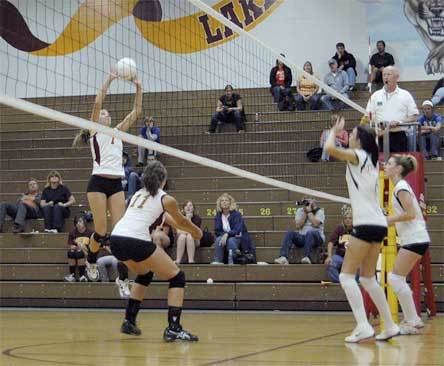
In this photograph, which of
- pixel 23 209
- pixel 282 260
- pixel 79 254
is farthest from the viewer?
pixel 23 209

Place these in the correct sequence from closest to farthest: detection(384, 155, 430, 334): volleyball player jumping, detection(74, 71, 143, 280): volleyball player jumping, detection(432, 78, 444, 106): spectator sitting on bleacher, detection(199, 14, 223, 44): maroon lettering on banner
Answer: detection(384, 155, 430, 334): volleyball player jumping
detection(74, 71, 143, 280): volleyball player jumping
detection(432, 78, 444, 106): spectator sitting on bleacher
detection(199, 14, 223, 44): maroon lettering on banner

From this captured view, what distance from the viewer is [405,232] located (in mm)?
10156

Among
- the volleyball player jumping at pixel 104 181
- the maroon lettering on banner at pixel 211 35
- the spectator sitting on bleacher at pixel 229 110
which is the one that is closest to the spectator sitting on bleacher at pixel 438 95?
the spectator sitting on bleacher at pixel 229 110

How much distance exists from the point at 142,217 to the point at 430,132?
9.35 metres

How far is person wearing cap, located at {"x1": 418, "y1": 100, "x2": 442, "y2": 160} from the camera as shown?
17062 millimetres

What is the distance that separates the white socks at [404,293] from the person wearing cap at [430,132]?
7.40m

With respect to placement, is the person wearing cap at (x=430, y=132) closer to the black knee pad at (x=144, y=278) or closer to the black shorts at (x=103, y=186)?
the black shorts at (x=103, y=186)

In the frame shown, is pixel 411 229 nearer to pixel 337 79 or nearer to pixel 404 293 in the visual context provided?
pixel 404 293

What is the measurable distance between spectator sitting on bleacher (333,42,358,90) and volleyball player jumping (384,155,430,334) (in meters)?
10.9

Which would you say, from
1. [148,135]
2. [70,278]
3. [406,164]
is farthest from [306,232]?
[406,164]

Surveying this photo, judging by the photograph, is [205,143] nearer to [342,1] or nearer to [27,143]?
[27,143]

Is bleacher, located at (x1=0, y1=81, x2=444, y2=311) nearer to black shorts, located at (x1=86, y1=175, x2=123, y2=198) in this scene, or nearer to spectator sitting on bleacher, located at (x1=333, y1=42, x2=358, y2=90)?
spectator sitting on bleacher, located at (x1=333, y1=42, x2=358, y2=90)

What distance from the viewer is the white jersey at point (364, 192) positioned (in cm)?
880

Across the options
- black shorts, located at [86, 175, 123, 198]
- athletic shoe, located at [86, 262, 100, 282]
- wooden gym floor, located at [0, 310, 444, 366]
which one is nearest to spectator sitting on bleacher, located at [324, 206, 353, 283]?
wooden gym floor, located at [0, 310, 444, 366]
